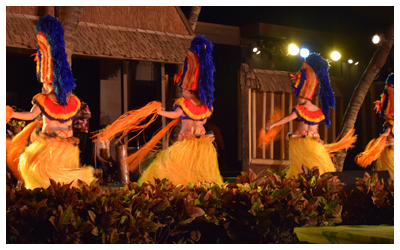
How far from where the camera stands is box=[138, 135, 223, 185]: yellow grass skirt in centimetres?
562

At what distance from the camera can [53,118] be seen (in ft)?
17.1

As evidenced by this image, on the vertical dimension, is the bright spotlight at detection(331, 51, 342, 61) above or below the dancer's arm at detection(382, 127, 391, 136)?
above

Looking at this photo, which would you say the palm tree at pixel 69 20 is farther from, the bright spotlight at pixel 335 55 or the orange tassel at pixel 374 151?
the bright spotlight at pixel 335 55

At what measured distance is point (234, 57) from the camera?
9.48 metres

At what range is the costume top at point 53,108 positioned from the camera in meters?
5.16

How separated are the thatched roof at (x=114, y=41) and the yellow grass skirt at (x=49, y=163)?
1.90 meters

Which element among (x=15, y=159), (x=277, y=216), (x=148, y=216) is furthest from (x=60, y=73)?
(x=277, y=216)

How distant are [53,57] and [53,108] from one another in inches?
20.0

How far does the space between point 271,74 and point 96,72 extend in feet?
10.2

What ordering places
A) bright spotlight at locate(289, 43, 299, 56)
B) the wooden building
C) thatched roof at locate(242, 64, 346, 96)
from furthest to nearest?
bright spotlight at locate(289, 43, 299, 56), thatched roof at locate(242, 64, 346, 96), the wooden building

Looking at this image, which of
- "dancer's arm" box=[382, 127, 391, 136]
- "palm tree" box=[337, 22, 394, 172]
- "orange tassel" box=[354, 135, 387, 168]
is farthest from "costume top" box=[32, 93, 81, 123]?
"palm tree" box=[337, 22, 394, 172]

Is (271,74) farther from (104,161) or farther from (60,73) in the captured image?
(60,73)

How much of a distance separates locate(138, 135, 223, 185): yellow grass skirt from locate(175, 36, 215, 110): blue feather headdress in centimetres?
54

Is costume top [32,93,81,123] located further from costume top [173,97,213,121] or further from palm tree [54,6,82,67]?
palm tree [54,6,82,67]
